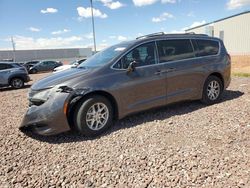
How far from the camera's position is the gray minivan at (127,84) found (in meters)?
4.34

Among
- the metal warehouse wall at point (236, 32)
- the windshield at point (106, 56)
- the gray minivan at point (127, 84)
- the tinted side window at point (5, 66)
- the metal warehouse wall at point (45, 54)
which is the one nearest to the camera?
the gray minivan at point (127, 84)

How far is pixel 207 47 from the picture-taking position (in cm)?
636

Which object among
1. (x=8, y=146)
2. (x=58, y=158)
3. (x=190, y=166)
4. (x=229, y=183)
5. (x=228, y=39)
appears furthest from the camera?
(x=228, y=39)

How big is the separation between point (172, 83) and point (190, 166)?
2502 mm

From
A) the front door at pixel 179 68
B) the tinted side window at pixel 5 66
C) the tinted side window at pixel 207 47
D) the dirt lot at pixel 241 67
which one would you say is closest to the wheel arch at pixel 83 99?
the front door at pixel 179 68

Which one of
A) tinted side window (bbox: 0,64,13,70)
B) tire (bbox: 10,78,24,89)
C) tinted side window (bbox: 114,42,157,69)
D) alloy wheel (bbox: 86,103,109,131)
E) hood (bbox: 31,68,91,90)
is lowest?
alloy wheel (bbox: 86,103,109,131)

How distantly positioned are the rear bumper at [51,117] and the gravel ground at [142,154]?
9.5 inches

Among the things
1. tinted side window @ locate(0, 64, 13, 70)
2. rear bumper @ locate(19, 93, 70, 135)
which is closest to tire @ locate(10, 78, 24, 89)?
tinted side window @ locate(0, 64, 13, 70)

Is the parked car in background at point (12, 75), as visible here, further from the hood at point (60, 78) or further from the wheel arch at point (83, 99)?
the wheel arch at point (83, 99)

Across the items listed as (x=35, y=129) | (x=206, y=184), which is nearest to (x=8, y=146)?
(x=35, y=129)

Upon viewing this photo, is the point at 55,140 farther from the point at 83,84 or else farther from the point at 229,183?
the point at 229,183

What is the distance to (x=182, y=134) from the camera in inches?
171

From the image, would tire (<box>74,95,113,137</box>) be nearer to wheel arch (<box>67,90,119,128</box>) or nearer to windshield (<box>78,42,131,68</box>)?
wheel arch (<box>67,90,119,128</box>)

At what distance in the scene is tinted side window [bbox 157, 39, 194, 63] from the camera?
17.9ft
